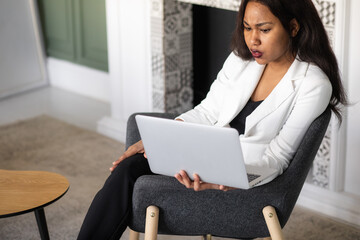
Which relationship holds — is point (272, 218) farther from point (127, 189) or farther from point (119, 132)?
point (119, 132)

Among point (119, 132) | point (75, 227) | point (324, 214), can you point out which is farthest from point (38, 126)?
point (324, 214)

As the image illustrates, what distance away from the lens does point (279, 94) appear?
6.28 ft

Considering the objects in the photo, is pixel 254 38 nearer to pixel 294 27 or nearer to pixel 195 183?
pixel 294 27

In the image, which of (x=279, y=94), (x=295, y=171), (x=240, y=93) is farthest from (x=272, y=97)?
(x=295, y=171)

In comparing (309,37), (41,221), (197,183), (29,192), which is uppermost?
(309,37)

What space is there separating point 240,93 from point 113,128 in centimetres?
161

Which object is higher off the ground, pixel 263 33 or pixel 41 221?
pixel 263 33

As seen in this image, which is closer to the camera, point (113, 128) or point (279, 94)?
point (279, 94)

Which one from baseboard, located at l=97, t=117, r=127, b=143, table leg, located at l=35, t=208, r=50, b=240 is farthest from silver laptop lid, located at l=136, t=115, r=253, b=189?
baseboard, located at l=97, t=117, r=127, b=143

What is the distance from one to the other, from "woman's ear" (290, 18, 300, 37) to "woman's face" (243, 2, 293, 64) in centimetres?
2

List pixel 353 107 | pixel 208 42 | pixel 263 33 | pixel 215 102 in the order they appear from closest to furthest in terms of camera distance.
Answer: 1. pixel 263 33
2. pixel 215 102
3. pixel 353 107
4. pixel 208 42

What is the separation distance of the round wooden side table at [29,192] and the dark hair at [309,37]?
84 centimetres

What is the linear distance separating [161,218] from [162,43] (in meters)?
1.47

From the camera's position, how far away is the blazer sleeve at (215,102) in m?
2.13
